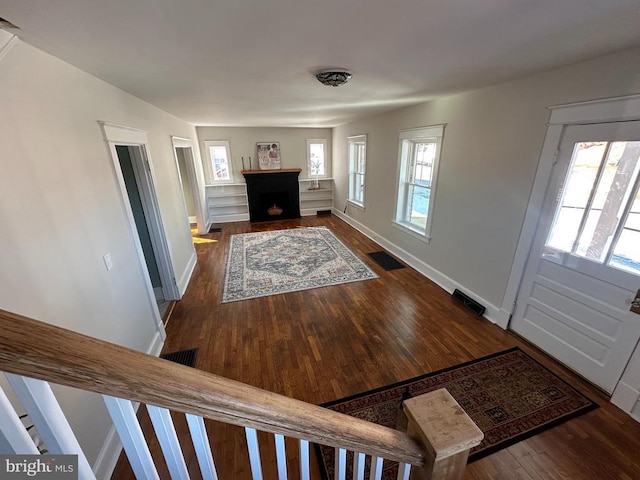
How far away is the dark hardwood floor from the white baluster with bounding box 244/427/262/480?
1.16m

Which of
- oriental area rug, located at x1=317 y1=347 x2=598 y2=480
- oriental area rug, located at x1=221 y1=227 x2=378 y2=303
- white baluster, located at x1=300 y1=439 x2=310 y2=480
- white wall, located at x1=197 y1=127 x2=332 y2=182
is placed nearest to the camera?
white baluster, located at x1=300 y1=439 x2=310 y2=480

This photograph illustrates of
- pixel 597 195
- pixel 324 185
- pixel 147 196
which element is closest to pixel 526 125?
pixel 597 195

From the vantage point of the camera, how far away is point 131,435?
1.78 ft

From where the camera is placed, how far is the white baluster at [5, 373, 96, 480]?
41 cm

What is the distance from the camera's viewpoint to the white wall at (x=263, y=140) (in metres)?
6.41

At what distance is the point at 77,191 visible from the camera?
5.30 ft

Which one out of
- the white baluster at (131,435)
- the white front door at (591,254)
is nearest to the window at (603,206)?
the white front door at (591,254)

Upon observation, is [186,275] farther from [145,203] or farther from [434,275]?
[434,275]

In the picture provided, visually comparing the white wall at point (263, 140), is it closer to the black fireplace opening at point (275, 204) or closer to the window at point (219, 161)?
the window at point (219, 161)

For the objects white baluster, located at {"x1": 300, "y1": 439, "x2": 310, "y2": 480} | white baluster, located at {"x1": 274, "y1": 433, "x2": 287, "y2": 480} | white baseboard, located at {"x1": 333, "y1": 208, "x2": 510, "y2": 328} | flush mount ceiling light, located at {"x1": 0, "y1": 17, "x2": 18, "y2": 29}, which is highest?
flush mount ceiling light, located at {"x1": 0, "y1": 17, "x2": 18, "y2": 29}

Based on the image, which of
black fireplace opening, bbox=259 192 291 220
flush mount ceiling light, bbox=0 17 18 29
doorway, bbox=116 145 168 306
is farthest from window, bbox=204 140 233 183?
flush mount ceiling light, bbox=0 17 18 29

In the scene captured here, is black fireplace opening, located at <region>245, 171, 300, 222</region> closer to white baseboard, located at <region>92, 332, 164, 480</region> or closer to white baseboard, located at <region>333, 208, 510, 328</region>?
white baseboard, located at <region>333, 208, 510, 328</region>

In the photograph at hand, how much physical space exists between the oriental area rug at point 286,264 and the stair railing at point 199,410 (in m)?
2.91

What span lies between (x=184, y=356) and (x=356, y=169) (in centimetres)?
501
